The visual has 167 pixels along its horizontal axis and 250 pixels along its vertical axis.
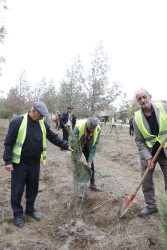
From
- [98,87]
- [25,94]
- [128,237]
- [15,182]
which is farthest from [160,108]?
[25,94]

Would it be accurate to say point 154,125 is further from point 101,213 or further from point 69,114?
point 69,114

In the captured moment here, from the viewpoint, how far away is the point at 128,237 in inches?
114

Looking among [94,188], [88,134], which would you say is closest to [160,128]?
[88,134]

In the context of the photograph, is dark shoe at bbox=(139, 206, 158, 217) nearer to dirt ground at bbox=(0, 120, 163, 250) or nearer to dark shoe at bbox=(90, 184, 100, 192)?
dirt ground at bbox=(0, 120, 163, 250)

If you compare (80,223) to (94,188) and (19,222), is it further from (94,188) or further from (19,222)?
(94,188)

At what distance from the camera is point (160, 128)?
3.21 m

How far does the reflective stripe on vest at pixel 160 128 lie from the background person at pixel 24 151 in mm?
1507

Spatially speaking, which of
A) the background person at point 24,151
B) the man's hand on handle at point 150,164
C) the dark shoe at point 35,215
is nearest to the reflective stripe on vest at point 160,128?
the man's hand on handle at point 150,164

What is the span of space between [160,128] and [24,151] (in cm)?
213

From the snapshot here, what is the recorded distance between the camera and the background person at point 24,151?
3.08 metres

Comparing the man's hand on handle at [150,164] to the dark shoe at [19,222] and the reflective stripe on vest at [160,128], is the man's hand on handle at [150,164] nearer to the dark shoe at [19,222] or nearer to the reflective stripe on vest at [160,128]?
the reflective stripe on vest at [160,128]

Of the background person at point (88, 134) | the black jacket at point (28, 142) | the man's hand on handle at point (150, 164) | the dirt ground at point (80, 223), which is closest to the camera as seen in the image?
the dirt ground at point (80, 223)

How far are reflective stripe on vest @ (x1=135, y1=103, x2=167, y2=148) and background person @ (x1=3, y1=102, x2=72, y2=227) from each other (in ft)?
4.94

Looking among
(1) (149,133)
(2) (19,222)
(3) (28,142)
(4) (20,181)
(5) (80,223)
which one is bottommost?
(5) (80,223)
